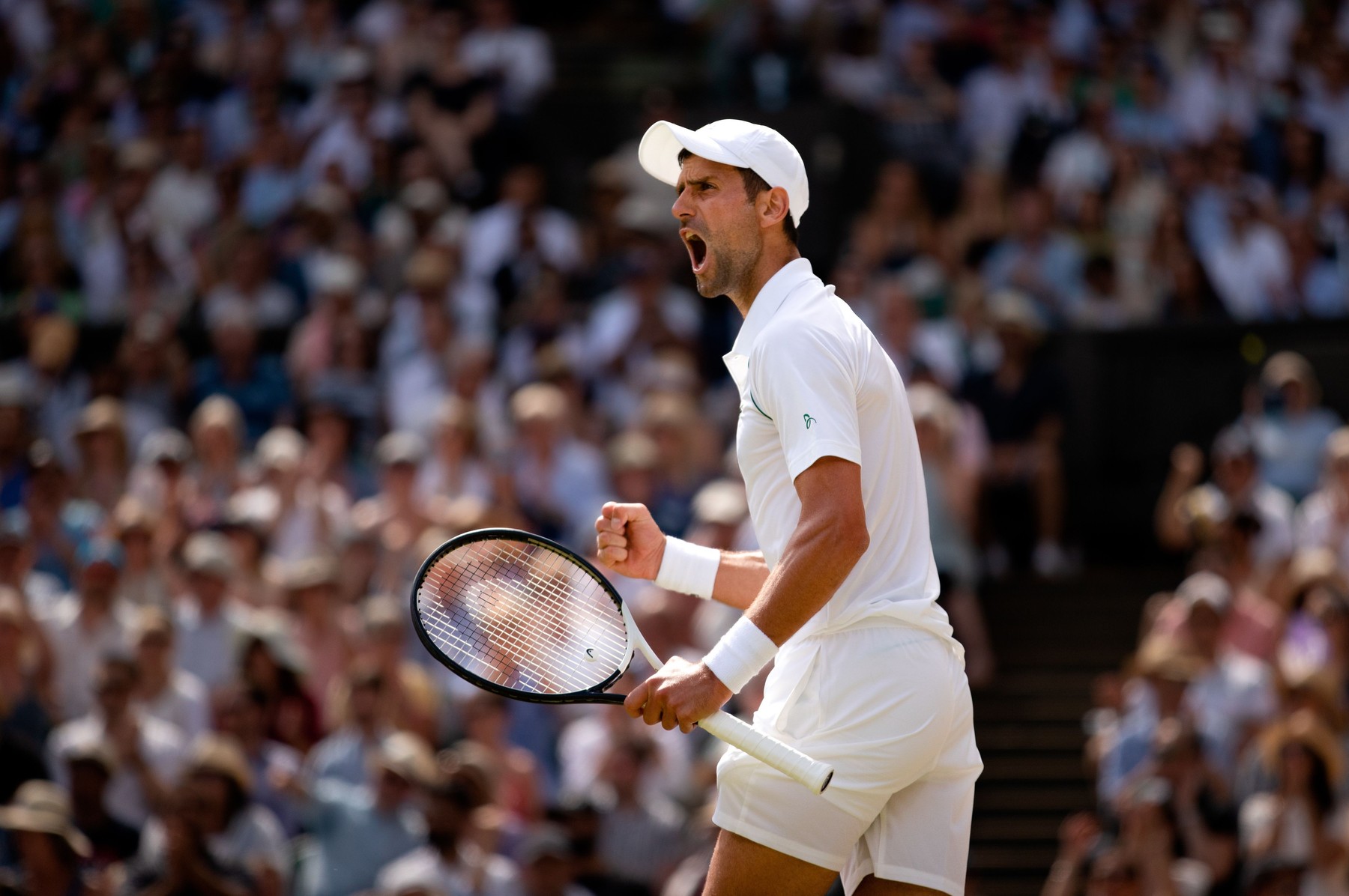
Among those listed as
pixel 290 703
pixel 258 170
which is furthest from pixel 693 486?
pixel 258 170

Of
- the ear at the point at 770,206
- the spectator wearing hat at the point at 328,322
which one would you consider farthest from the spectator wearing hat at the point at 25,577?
the ear at the point at 770,206

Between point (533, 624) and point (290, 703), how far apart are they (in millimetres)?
4642

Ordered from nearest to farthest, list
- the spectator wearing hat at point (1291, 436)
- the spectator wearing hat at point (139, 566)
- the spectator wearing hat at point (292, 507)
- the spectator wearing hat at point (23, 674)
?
the spectator wearing hat at point (23, 674)
the spectator wearing hat at point (139, 566)
the spectator wearing hat at point (292, 507)
the spectator wearing hat at point (1291, 436)

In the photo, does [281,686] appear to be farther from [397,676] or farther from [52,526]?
[52,526]

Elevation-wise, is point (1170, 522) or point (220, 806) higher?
point (220, 806)

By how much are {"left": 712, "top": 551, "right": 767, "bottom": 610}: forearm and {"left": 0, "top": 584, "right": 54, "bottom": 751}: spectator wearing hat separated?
524 centimetres

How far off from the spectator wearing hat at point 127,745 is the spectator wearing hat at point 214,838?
0.81 ft

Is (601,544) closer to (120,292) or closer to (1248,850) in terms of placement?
(1248,850)

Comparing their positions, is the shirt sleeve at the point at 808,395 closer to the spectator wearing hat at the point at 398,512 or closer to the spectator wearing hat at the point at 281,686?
the spectator wearing hat at the point at 281,686

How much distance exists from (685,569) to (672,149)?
2.93ft

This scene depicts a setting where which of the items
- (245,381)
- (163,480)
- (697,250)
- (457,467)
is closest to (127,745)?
(163,480)

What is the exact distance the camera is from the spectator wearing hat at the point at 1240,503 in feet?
30.4

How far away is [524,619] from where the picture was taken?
13.7ft

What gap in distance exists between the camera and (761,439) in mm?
3926
